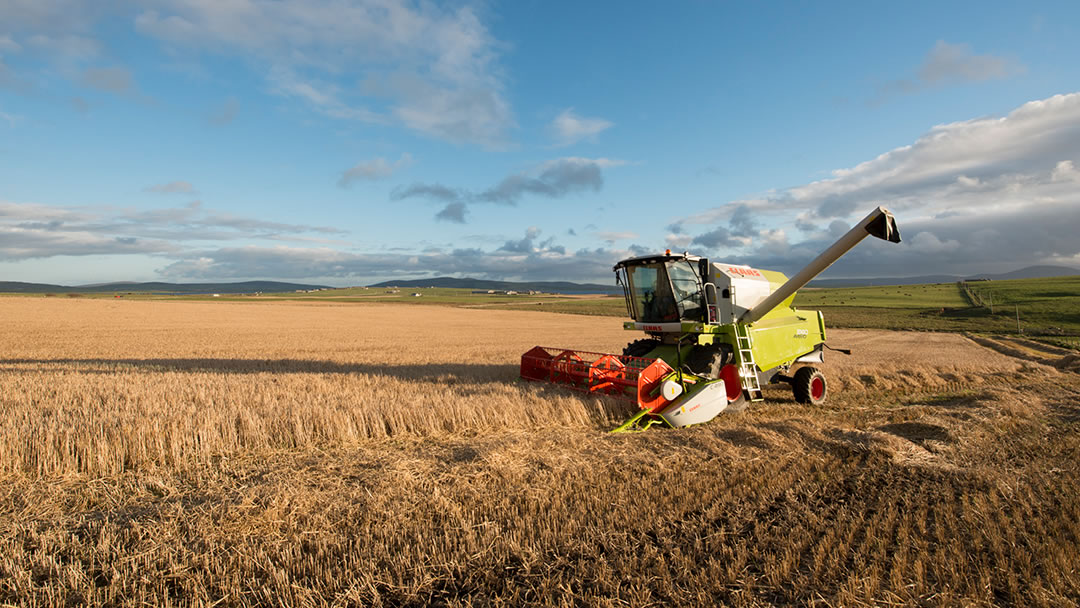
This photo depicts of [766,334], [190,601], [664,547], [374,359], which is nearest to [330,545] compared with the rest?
[190,601]

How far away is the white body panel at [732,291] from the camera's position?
978cm

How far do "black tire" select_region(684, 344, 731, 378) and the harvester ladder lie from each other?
0.85 ft

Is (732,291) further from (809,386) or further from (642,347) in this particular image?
(809,386)

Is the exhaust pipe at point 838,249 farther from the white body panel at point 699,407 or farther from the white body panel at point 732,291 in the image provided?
the white body panel at point 699,407

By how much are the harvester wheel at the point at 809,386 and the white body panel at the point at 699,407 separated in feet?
10.2

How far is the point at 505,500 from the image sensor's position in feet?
14.4

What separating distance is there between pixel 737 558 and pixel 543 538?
1.29 metres


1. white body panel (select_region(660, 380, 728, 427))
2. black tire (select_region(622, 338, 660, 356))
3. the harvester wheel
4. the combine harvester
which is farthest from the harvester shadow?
the harvester wheel

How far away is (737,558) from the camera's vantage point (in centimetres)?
337

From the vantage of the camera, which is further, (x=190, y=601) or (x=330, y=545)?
(x=330, y=545)

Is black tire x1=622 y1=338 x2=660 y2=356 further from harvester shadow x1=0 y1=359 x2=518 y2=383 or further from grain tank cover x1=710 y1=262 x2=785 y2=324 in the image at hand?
harvester shadow x1=0 y1=359 x2=518 y2=383

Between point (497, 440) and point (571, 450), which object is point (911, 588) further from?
point (497, 440)

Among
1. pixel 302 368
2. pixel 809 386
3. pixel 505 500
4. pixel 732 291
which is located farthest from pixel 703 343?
pixel 302 368

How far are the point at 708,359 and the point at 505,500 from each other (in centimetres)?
578
